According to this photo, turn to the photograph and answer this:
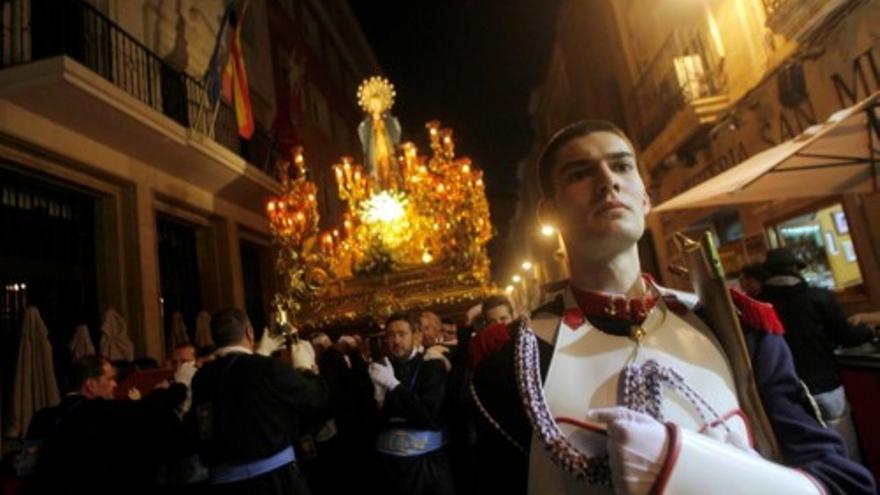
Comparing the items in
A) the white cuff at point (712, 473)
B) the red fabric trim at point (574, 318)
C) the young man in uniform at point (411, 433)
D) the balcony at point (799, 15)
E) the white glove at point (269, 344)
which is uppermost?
the balcony at point (799, 15)

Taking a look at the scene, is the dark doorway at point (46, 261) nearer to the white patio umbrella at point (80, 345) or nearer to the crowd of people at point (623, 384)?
the white patio umbrella at point (80, 345)

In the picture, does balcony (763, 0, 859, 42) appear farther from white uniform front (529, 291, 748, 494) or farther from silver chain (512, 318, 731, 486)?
silver chain (512, 318, 731, 486)

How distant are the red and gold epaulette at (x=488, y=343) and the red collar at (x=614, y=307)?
0.18 m

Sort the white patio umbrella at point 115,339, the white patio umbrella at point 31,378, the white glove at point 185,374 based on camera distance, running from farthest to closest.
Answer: the white patio umbrella at point 115,339, the white patio umbrella at point 31,378, the white glove at point 185,374

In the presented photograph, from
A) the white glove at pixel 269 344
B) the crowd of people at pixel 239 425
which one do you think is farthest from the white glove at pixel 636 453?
the white glove at pixel 269 344

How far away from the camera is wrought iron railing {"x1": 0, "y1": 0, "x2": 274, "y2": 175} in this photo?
741 centimetres

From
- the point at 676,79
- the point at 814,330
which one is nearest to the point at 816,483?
the point at 814,330

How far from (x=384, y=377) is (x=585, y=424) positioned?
310 cm

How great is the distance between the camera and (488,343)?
1.50 m

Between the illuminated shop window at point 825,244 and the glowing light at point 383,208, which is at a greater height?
the glowing light at point 383,208

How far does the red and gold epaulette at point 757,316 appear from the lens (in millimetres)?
1329

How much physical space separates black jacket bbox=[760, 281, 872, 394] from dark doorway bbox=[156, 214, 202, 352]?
926 cm

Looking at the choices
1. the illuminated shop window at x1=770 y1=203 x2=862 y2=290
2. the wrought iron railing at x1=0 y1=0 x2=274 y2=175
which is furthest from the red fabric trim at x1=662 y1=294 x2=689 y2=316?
the wrought iron railing at x1=0 y1=0 x2=274 y2=175

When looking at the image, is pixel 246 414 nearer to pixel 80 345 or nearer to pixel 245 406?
pixel 245 406
